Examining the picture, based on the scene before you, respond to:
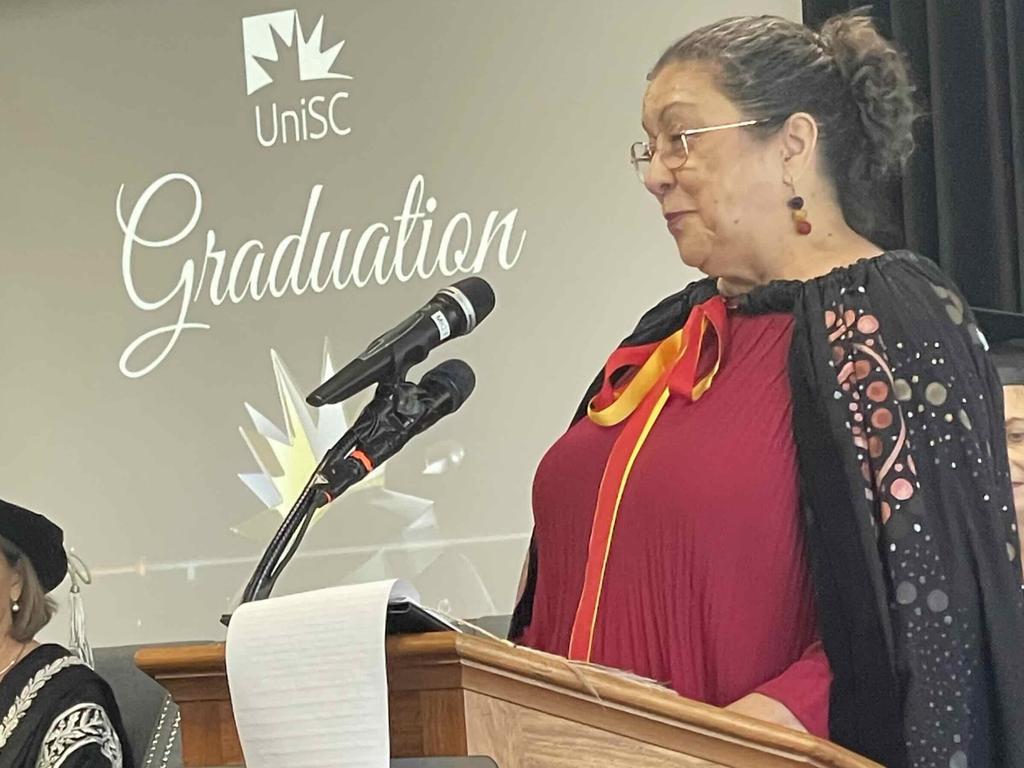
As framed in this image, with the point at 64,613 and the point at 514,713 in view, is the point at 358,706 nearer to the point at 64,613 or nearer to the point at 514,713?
the point at 514,713

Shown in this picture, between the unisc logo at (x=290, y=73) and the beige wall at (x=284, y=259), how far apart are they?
0.03 ft

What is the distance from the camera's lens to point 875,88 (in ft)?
4.67

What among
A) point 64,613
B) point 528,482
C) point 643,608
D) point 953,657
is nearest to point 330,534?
point 528,482

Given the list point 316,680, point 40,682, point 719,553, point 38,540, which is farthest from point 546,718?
point 38,540

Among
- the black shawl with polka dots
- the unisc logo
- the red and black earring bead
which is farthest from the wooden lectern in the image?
the unisc logo

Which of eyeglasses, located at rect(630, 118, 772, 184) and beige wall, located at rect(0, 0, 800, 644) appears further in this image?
beige wall, located at rect(0, 0, 800, 644)

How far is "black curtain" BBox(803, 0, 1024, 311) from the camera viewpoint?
96.9 inches

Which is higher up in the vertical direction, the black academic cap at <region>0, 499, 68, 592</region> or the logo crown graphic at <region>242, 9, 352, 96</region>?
the logo crown graphic at <region>242, 9, 352, 96</region>

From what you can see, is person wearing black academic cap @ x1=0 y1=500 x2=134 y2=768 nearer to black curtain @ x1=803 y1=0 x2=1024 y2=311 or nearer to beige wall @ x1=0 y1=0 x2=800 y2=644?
beige wall @ x1=0 y1=0 x2=800 y2=644

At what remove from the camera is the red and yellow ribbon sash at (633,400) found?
1.33 metres

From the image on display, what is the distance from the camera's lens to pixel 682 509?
4.20 ft

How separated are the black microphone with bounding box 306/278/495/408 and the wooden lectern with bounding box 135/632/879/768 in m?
0.40

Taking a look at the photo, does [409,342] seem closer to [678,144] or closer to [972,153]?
[678,144]

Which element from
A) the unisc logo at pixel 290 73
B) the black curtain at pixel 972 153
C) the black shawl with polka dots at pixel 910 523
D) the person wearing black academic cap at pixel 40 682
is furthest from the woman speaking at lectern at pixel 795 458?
the unisc logo at pixel 290 73
